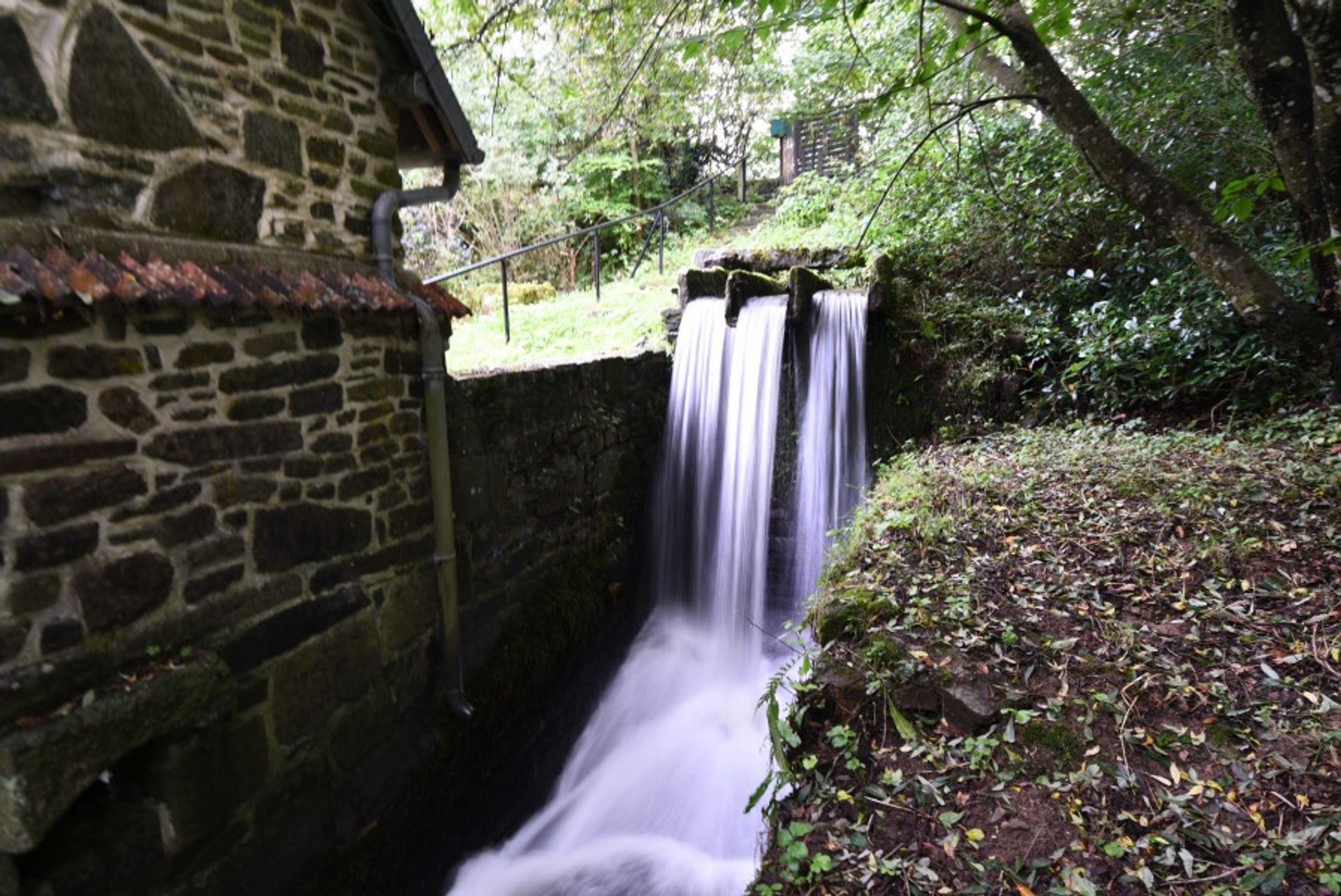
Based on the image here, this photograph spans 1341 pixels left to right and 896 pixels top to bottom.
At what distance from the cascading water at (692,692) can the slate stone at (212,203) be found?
3.19m

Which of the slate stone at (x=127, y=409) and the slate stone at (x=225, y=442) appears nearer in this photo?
the slate stone at (x=127, y=409)

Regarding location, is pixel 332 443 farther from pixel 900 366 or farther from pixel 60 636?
pixel 900 366

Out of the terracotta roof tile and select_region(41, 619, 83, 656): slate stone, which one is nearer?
the terracotta roof tile

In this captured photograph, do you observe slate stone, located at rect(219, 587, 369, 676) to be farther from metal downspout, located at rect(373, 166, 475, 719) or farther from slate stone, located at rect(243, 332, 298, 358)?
slate stone, located at rect(243, 332, 298, 358)

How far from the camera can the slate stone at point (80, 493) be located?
2.15 meters

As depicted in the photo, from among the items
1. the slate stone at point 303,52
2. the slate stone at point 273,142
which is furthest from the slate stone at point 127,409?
the slate stone at point 303,52

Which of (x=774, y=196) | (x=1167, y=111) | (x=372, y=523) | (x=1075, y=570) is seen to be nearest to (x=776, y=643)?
(x=1075, y=570)

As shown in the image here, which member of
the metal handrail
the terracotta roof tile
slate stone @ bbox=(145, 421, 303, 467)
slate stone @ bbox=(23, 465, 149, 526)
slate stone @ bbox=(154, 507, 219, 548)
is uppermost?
the metal handrail

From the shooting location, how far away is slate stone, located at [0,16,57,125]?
2.08 metres

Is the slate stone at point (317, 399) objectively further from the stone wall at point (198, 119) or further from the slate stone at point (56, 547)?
the slate stone at point (56, 547)

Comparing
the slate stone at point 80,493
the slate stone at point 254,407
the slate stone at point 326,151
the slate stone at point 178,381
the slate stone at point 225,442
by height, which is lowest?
the slate stone at point 80,493

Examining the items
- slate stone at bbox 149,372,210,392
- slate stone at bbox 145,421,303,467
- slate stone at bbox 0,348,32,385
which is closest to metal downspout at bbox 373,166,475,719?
slate stone at bbox 145,421,303,467

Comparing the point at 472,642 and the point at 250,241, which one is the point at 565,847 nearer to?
the point at 472,642

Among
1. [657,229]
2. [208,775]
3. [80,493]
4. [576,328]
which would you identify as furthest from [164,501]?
[657,229]
